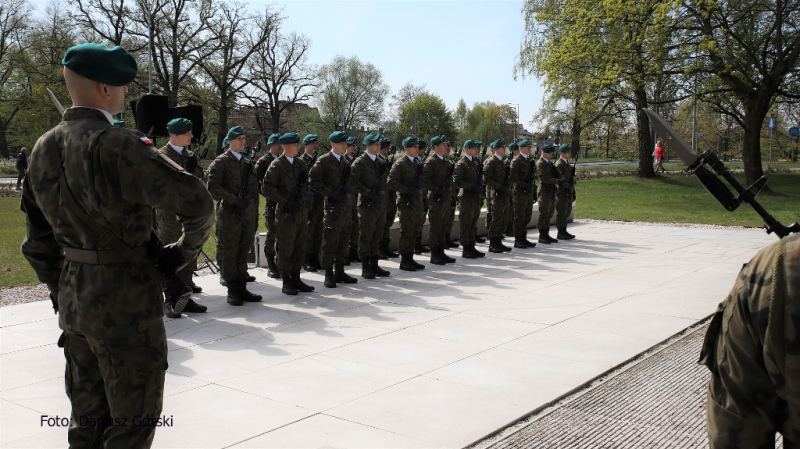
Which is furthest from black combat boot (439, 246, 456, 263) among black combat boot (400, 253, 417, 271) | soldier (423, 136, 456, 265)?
→ black combat boot (400, 253, 417, 271)

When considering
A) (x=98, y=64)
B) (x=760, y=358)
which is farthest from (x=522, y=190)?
(x=760, y=358)

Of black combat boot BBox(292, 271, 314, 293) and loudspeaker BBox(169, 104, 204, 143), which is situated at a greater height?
loudspeaker BBox(169, 104, 204, 143)

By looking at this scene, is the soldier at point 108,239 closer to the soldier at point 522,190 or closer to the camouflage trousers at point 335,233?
the camouflage trousers at point 335,233

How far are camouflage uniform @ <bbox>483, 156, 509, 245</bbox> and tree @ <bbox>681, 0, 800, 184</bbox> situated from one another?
11781 millimetres

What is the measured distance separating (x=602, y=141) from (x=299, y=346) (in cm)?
5636

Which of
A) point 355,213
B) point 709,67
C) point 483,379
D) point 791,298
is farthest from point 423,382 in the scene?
point 709,67

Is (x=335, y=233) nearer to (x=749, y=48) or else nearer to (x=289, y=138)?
(x=289, y=138)

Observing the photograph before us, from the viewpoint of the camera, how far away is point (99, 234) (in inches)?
113

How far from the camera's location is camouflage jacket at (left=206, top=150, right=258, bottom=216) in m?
8.63

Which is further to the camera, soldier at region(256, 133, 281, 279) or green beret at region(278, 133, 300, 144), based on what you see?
soldier at region(256, 133, 281, 279)

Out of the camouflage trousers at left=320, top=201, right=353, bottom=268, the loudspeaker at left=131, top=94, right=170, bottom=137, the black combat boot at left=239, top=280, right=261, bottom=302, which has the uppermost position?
the loudspeaker at left=131, top=94, right=170, bottom=137

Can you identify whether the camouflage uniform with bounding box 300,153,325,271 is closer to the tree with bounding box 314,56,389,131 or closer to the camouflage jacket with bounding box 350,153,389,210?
the camouflage jacket with bounding box 350,153,389,210

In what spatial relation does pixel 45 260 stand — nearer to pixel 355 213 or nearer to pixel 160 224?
pixel 160 224

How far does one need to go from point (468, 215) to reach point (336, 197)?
3.29 meters
